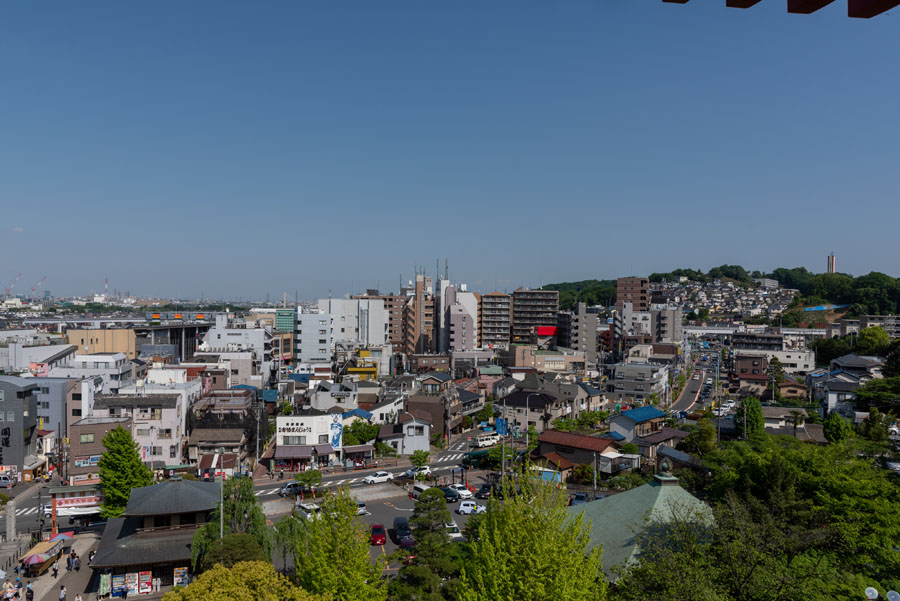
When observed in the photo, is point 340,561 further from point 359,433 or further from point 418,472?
point 359,433

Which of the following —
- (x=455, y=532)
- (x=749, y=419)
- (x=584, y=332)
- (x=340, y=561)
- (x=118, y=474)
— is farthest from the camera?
(x=584, y=332)

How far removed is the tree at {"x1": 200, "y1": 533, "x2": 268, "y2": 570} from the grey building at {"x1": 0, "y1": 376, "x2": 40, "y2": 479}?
768 inches

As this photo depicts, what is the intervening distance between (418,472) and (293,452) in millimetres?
6390

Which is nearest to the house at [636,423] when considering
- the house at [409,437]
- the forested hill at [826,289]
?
the house at [409,437]

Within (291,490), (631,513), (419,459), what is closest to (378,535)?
(291,490)

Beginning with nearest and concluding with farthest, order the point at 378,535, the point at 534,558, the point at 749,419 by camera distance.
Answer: the point at 534,558
the point at 378,535
the point at 749,419

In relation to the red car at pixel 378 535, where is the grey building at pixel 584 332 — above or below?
above

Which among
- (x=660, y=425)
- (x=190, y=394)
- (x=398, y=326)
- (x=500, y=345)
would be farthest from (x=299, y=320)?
(x=660, y=425)

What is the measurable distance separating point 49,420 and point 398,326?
41830 mm

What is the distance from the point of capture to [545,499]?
32.9 feet

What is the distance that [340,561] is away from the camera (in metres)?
11.0

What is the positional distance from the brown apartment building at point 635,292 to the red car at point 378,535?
6566 centimetres

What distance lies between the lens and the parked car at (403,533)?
18.7 metres

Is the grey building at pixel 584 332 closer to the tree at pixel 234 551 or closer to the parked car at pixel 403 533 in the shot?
the parked car at pixel 403 533
